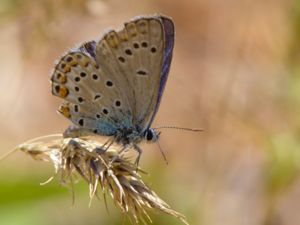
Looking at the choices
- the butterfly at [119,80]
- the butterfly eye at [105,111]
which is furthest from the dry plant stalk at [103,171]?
the butterfly eye at [105,111]

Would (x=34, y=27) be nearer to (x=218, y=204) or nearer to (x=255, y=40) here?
(x=218, y=204)

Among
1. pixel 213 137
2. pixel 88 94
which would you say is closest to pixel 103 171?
pixel 88 94

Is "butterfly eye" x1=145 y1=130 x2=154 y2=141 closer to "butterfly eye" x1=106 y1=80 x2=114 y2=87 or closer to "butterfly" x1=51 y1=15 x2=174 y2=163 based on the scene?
"butterfly" x1=51 y1=15 x2=174 y2=163

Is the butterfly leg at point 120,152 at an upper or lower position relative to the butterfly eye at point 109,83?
lower

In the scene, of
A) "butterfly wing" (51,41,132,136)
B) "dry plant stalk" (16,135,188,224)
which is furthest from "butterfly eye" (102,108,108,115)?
→ "dry plant stalk" (16,135,188,224)

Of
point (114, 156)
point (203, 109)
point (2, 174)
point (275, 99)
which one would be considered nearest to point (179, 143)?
point (203, 109)

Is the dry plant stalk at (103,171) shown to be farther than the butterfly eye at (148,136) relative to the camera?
No

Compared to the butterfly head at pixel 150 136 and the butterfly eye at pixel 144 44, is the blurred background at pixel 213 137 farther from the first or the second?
the butterfly head at pixel 150 136
